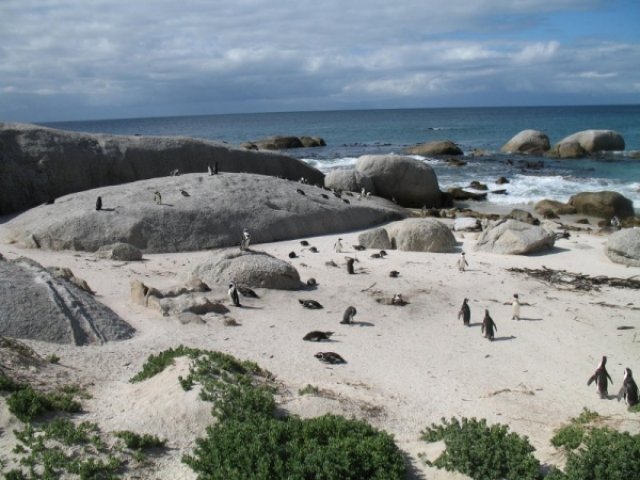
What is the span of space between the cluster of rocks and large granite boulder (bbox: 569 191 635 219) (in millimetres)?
27843

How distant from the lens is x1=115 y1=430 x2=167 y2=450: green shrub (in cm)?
771

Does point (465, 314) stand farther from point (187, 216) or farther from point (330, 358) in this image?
point (187, 216)

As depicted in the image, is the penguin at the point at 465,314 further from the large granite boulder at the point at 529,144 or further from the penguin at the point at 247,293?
the large granite boulder at the point at 529,144

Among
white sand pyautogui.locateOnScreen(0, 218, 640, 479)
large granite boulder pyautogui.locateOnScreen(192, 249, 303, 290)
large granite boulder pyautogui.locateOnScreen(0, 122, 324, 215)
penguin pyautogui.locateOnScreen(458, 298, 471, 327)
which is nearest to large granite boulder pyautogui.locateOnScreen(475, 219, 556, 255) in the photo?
white sand pyautogui.locateOnScreen(0, 218, 640, 479)

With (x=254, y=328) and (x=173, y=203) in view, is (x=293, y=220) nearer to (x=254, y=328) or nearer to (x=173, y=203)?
(x=173, y=203)

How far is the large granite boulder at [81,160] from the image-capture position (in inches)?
970

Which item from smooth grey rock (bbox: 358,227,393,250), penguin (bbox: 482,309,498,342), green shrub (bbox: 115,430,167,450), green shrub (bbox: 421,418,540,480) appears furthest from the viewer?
smooth grey rock (bbox: 358,227,393,250)

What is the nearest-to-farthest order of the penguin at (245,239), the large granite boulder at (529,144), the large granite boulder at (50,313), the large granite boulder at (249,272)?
1. the large granite boulder at (50,313)
2. the large granite boulder at (249,272)
3. the penguin at (245,239)
4. the large granite boulder at (529,144)

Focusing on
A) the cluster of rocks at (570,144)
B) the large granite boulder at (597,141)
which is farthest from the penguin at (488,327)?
the large granite boulder at (597,141)

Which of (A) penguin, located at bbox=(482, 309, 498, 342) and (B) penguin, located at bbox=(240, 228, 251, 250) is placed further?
(B) penguin, located at bbox=(240, 228, 251, 250)

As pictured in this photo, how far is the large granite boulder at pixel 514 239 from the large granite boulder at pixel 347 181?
35.6 feet

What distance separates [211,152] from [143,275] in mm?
12884

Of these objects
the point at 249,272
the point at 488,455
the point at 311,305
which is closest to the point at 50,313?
the point at 249,272

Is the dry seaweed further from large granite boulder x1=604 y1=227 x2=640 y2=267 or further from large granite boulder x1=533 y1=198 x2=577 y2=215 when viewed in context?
large granite boulder x1=533 y1=198 x2=577 y2=215
